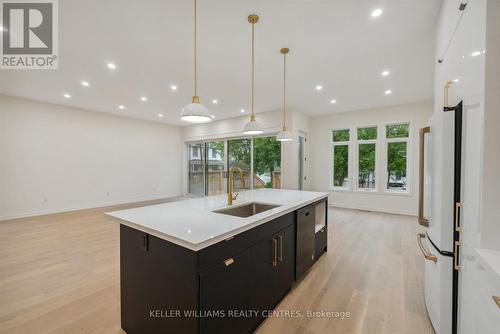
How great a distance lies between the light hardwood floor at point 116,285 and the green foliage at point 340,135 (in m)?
3.28

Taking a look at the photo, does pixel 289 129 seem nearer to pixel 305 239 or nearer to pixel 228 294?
pixel 305 239

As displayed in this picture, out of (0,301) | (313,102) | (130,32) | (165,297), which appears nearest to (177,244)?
(165,297)

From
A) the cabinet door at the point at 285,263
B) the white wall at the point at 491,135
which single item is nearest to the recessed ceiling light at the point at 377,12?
the white wall at the point at 491,135

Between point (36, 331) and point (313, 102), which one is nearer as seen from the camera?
point (36, 331)

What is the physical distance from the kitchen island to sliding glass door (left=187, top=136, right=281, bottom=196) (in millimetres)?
3898

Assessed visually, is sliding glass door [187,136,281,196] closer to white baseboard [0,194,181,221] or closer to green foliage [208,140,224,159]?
green foliage [208,140,224,159]

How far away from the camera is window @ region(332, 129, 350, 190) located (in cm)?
644

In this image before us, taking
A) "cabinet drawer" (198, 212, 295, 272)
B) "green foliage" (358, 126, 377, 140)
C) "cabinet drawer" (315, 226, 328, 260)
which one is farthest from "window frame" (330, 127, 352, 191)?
"cabinet drawer" (198, 212, 295, 272)

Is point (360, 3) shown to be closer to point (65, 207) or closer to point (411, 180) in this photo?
point (411, 180)

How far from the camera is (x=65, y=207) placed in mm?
5773

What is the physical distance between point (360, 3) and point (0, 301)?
15.4ft

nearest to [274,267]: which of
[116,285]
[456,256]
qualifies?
[456,256]

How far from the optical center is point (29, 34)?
8.94 feet

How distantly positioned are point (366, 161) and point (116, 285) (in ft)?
21.1
